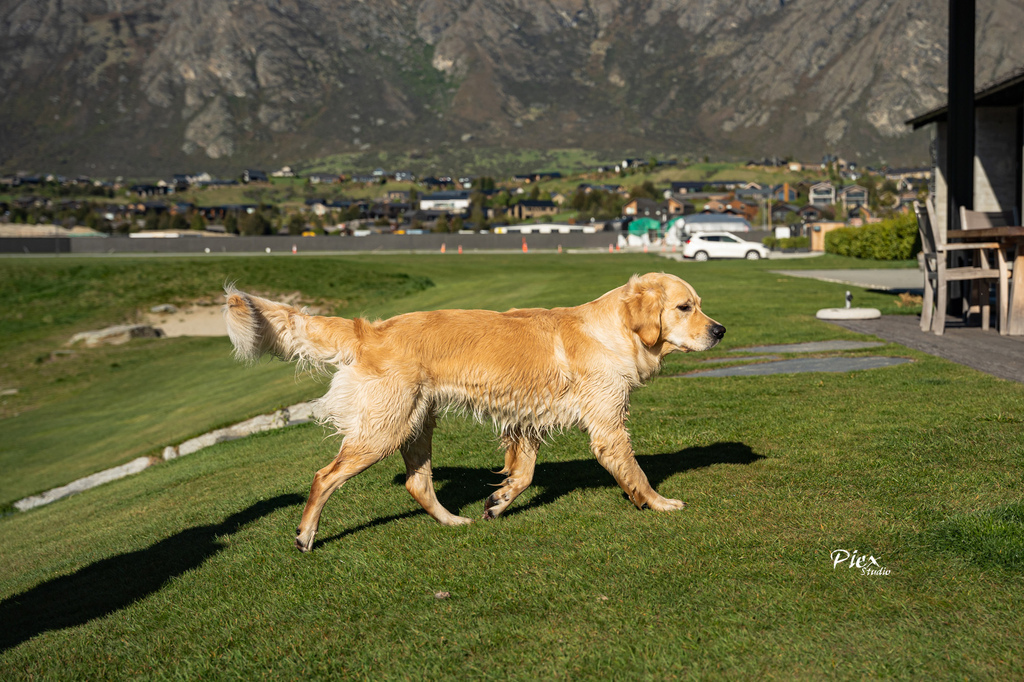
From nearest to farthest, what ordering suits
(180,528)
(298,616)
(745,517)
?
1. (298,616)
2. (745,517)
3. (180,528)

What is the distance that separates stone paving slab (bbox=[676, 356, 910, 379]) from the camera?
998 centimetres

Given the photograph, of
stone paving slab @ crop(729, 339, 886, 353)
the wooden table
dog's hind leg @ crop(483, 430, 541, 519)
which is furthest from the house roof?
dog's hind leg @ crop(483, 430, 541, 519)

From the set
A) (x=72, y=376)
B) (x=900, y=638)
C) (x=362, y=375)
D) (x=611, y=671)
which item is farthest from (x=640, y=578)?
(x=72, y=376)

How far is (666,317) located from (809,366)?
17.8ft

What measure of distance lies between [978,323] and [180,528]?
41.6ft

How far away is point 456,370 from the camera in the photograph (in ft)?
17.8

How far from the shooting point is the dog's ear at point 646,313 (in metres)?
5.65

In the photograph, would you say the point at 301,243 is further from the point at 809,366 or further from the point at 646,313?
the point at 646,313

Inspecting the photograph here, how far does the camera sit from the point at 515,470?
18.8ft

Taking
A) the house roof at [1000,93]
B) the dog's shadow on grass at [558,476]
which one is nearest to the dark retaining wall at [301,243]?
the house roof at [1000,93]

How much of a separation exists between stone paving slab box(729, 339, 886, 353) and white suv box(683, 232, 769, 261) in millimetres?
42174

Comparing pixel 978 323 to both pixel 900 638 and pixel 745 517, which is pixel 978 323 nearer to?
pixel 745 517

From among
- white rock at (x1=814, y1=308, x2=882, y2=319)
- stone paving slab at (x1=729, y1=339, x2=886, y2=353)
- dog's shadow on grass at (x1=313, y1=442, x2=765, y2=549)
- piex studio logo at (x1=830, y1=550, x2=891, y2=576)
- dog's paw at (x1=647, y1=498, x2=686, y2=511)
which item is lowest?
dog's shadow on grass at (x1=313, y1=442, x2=765, y2=549)

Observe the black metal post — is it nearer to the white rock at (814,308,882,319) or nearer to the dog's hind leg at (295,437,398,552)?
the white rock at (814,308,882,319)
